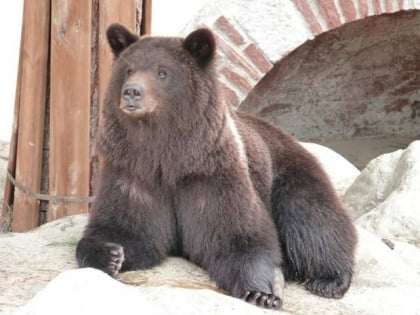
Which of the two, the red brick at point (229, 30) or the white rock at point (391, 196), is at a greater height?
the red brick at point (229, 30)

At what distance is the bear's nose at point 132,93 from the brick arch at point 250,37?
3.17m

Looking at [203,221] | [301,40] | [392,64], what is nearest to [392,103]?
[392,64]

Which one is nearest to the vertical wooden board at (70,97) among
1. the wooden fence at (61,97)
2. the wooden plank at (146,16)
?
the wooden fence at (61,97)

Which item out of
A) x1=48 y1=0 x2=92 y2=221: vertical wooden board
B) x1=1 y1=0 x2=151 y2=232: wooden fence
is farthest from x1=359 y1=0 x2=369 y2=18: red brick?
x1=48 y1=0 x2=92 y2=221: vertical wooden board

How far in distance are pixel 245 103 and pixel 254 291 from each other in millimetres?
5550

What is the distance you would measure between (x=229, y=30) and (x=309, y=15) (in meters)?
0.79

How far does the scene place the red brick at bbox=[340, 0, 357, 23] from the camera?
7.54 m

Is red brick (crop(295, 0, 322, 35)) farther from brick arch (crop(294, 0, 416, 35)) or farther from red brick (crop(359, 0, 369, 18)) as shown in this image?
red brick (crop(359, 0, 369, 18))

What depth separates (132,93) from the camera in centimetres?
395

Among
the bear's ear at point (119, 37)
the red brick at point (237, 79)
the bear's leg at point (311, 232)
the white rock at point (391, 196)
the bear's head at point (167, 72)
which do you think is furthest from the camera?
the red brick at point (237, 79)

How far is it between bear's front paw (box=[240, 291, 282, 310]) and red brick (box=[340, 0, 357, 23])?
4.15 metres

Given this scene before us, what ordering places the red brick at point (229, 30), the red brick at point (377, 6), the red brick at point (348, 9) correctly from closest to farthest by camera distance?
the red brick at point (229, 30) < the red brick at point (348, 9) < the red brick at point (377, 6)

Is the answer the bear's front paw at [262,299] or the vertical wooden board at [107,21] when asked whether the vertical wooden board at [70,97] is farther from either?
the bear's front paw at [262,299]

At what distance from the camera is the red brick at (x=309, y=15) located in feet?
24.4
